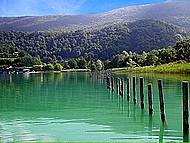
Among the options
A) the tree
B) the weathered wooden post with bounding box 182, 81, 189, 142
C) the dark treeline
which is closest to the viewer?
the weathered wooden post with bounding box 182, 81, 189, 142

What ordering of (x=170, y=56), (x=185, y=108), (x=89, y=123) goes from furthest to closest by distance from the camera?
(x=170, y=56) < (x=89, y=123) < (x=185, y=108)

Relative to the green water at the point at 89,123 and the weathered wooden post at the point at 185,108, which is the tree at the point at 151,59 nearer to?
the green water at the point at 89,123

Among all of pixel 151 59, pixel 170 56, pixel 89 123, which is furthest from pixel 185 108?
pixel 151 59

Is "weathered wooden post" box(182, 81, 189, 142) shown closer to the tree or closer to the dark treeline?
the dark treeline

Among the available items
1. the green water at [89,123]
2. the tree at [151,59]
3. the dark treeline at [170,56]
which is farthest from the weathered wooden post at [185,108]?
Answer: the tree at [151,59]

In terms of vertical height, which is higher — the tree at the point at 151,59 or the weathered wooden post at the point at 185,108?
the tree at the point at 151,59

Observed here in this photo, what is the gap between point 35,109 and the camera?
24422 millimetres

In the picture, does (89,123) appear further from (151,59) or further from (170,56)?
(151,59)

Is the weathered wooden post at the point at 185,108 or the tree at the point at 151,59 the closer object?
the weathered wooden post at the point at 185,108

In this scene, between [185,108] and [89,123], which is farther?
[89,123]

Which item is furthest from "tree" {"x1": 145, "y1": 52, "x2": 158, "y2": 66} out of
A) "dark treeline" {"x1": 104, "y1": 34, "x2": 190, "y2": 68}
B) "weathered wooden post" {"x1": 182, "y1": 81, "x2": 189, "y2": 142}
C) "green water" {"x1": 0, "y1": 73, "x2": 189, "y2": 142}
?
"weathered wooden post" {"x1": 182, "y1": 81, "x2": 189, "y2": 142}

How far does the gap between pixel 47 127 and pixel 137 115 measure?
19.6 ft

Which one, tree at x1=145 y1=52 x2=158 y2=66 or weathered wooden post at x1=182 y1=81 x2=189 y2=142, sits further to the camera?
tree at x1=145 y1=52 x2=158 y2=66

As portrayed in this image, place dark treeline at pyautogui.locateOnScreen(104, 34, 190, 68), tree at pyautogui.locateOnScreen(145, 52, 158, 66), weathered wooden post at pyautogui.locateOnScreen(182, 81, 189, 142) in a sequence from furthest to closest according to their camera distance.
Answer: tree at pyautogui.locateOnScreen(145, 52, 158, 66)
dark treeline at pyautogui.locateOnScreen(104, 34, 190, 68)
weathered wooden post at pyautogui.locateOnScreen(182, 81, 189, 142)
